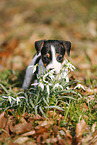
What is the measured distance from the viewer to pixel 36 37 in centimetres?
822

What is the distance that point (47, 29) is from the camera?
8820mm

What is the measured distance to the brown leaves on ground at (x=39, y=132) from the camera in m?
2.55

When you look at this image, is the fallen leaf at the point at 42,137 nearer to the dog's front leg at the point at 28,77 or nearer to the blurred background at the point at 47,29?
the dog's front leg at the point at 28,77

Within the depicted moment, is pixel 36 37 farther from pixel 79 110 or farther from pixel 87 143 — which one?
pixel 87 143

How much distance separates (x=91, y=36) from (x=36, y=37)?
2462 millimetres

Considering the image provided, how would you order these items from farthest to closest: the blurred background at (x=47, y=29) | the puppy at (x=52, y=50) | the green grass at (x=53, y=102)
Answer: the blurred background at (x=47, y=29)
the puppy at (x=52, y=50)
the green grass at (x=53, y=102)

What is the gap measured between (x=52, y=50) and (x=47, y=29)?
5.43 metres

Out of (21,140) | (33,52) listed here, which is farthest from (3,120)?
(33,52)

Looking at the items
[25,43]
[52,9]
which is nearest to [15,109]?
[25,43]

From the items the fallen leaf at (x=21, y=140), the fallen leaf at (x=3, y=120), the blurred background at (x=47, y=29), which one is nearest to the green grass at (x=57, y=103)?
the fallen leaf at (x=3, y=120)

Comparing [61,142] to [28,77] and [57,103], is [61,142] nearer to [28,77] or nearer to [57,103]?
[57,103]

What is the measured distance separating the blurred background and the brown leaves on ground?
2229mm

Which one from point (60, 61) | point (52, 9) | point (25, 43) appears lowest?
point (60, 61)

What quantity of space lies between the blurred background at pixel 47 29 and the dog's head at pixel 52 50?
1.28 meters
